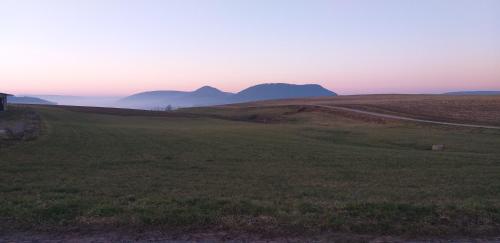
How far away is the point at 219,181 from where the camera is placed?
44.8ft

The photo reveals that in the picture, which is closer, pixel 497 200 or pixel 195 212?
pixel 195 212

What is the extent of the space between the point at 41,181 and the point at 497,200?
455 inches

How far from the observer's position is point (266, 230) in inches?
305

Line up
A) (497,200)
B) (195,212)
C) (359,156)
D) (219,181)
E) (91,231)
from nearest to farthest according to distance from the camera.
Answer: (91,231) < (195,212) < (497,200) < (219,181) < (359,156)

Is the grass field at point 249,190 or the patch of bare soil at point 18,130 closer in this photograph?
the grass field at point 249,190

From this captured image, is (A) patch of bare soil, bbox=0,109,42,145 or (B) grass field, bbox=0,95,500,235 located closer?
(B) grass field, bbox=0,95,500,235

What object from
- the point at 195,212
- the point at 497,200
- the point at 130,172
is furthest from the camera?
the point at 130,172

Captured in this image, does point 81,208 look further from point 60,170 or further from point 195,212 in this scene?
point 60,170

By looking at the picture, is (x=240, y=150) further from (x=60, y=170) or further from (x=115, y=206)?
(x=115, y=206)

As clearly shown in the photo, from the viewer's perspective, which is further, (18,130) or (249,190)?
(18,130)

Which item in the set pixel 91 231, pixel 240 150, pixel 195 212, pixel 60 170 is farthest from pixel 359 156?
pixel 91 231

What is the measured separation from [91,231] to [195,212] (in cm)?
186

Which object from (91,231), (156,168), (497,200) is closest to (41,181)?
(156,168)

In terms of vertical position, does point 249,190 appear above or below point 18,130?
below
